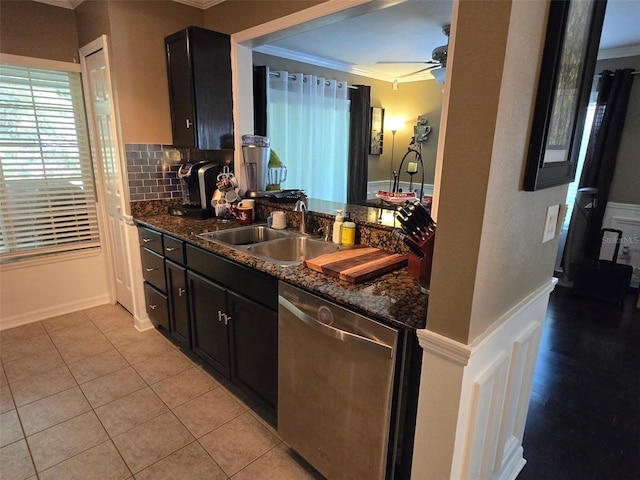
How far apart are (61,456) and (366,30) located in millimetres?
3624

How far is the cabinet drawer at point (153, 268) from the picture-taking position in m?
2.55

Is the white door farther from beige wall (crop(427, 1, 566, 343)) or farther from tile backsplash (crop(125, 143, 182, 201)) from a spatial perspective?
beige wall (crop(427, 1, 566, 343))

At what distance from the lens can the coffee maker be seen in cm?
269

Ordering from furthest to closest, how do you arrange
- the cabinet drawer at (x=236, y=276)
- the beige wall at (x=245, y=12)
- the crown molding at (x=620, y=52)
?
1. the crown molding at (x=620, y=52)
2. the beige wall at (x=245, y=12)
3. the cabinet drawer at (x=236, y=276)

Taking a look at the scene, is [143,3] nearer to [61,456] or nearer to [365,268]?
[365,268]

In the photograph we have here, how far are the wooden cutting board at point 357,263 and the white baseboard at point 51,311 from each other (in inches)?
100

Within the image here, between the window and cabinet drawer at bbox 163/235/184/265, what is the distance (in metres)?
1.24

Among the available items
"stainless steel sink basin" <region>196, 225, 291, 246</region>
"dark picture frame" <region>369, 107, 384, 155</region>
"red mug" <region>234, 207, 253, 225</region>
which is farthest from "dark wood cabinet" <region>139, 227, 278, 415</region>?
"dark picture frame" <region>369, 107, 384, 155</region>

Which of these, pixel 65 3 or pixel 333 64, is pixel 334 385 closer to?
pixel 65 3

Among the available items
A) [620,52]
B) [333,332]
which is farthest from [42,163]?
[620,52]

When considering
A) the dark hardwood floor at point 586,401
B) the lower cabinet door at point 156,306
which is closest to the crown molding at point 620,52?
the dark hardwood floor at point 586,401

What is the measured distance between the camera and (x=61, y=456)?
68.1 inches

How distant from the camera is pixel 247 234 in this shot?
2465 mm

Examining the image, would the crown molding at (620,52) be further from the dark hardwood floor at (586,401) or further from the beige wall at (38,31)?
the beige wall at (38,31)
